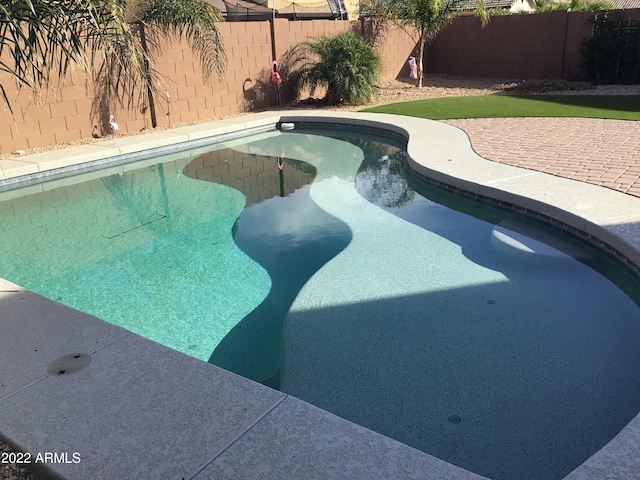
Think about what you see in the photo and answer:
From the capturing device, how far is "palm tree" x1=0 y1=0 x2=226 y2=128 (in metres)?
2.90

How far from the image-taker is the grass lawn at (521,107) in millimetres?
10875

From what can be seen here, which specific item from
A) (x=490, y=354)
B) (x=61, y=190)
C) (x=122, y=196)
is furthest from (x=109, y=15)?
(x=61, y=190)

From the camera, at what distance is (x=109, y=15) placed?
3.22m

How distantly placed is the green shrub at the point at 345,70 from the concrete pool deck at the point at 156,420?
A: 34.6 ft

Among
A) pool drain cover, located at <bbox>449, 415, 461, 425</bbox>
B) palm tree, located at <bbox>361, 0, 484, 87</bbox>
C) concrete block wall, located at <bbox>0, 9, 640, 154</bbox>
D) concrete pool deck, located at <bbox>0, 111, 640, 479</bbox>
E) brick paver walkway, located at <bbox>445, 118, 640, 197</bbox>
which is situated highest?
palm tree, located at <bbox>361, 0, 484, 87</bbox>

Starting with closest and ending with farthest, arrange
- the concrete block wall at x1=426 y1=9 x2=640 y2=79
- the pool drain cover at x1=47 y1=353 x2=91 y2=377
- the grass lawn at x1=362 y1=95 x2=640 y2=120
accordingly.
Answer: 1. the pool drain cover at x1=47 y1=353 x2=91 y2=377
2. the grass lawn at x1=362 y1=95 x2=640 y2=120
3. the concrete block wall at x1=426 y1=9 x2=640 y2=79

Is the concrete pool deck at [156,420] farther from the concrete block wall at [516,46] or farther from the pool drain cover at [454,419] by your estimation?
the concrete block wall at [516,46]

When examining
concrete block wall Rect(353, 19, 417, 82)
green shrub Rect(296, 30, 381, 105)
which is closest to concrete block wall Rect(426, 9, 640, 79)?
concrete block wall Rect(353, 19, 417, 82)

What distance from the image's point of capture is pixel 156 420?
94.0 inches

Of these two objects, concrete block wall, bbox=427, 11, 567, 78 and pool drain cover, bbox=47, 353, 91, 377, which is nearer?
pool drain cover, bbox=47, 353, 91, 377

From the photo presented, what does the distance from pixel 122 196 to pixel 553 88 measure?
11.7 meters

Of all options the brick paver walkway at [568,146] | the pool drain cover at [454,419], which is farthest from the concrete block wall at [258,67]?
the brick paver walkway at [568,146]

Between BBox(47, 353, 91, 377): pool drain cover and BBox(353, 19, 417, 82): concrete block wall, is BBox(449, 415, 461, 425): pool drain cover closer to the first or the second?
BBox(47, 353, 91, 377): pool drain cover

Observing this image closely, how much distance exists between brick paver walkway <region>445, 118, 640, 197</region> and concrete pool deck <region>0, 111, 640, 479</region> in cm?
464
